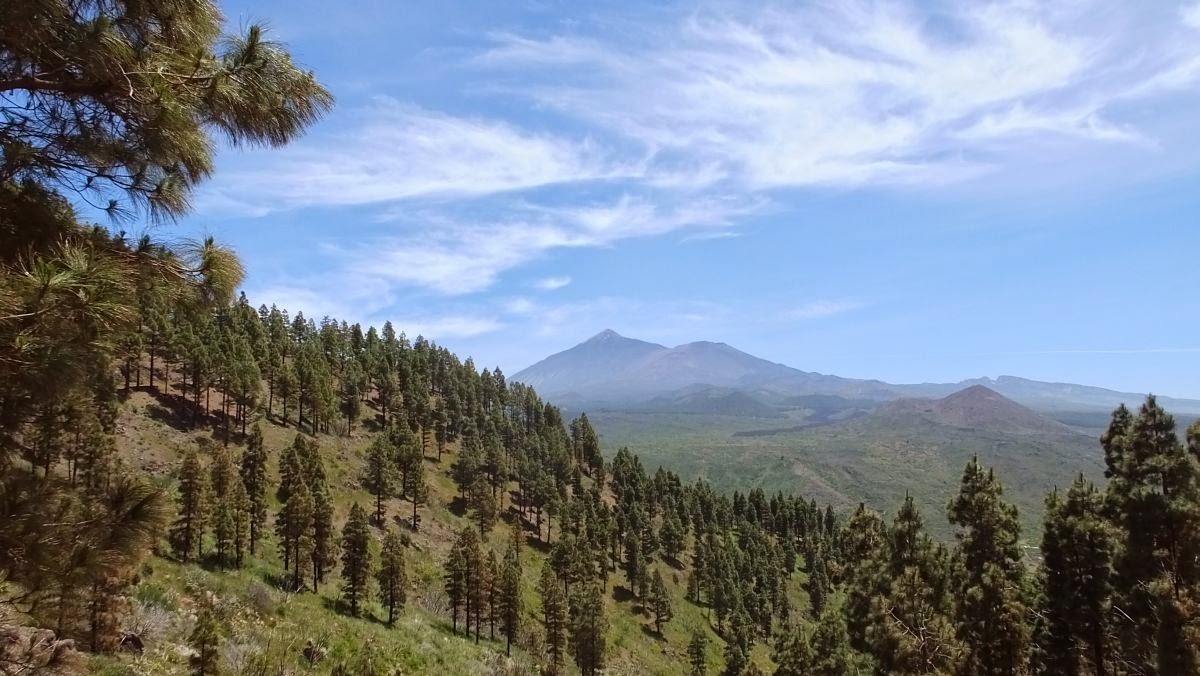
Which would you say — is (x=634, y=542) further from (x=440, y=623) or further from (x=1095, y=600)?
(x=1095, y=600)

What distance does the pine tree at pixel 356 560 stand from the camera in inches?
2136

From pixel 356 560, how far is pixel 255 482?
20.7 meters

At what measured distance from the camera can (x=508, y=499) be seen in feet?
405

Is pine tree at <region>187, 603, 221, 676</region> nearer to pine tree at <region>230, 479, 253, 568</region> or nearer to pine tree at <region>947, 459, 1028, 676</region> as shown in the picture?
pine tree at <region>947, 459, 1028, 676</region>

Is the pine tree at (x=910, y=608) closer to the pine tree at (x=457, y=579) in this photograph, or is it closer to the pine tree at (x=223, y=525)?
the pine tree at (x=457, y=579)

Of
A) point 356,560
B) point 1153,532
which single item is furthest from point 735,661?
point 1153,532

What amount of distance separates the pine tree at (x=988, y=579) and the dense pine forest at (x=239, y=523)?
0.34ft

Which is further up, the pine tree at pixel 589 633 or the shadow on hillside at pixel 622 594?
the pine tree at pixel 589 633

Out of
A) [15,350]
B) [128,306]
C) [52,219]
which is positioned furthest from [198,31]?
[15,350]

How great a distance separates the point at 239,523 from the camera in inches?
2190

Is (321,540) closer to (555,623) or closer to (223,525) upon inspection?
(223,525)

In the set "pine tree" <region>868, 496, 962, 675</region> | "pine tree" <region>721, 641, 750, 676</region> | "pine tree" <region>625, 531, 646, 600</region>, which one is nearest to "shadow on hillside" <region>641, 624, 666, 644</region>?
"pine tree" <region>625, 531, 646, 600</region>

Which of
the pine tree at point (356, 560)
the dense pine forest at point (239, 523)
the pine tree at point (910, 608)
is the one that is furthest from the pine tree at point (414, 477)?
the pine tree at point (910, 608)

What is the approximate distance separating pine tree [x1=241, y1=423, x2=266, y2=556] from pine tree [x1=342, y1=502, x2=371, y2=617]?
11064mm
